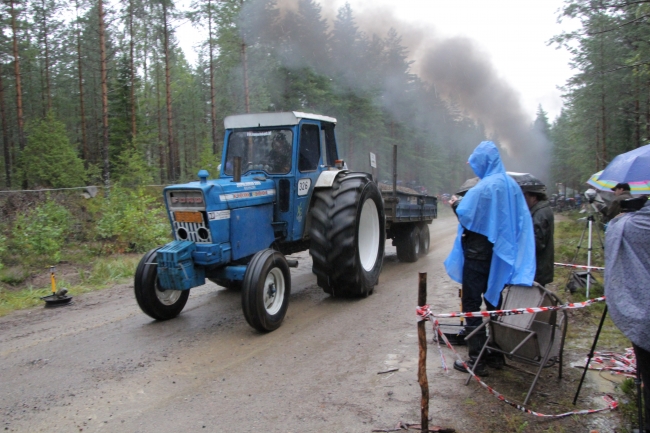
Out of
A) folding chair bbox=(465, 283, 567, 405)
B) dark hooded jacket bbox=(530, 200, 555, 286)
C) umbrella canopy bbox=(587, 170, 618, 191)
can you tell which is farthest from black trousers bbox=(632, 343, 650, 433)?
dark hooded jacket bbox=(530, 200, 555, 286)

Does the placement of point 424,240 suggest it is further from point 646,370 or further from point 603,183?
point 646,370

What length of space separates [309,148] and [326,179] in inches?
20.9

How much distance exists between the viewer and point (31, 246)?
10.1 meters

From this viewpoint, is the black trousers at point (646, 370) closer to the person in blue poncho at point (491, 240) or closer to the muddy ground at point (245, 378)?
the muddy ground at point (245, 378)

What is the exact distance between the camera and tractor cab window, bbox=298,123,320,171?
6.92m

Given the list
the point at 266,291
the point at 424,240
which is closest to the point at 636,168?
the point at 266,291

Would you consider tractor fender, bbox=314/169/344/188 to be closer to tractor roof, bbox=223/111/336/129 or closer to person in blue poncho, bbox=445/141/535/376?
tractor roof, bbox=223/111/336/129

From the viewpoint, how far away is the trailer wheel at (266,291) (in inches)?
207

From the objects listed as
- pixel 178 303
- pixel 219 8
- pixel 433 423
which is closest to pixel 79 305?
pixel 178 303

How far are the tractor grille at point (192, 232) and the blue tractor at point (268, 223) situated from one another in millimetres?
13

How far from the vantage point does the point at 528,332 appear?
12.1 feet

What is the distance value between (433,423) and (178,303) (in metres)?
3.94

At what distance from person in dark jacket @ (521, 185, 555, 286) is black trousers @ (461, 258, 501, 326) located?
2.96 feet

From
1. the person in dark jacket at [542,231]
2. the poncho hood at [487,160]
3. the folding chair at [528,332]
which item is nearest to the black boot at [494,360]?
the folding chair at [528,332]
